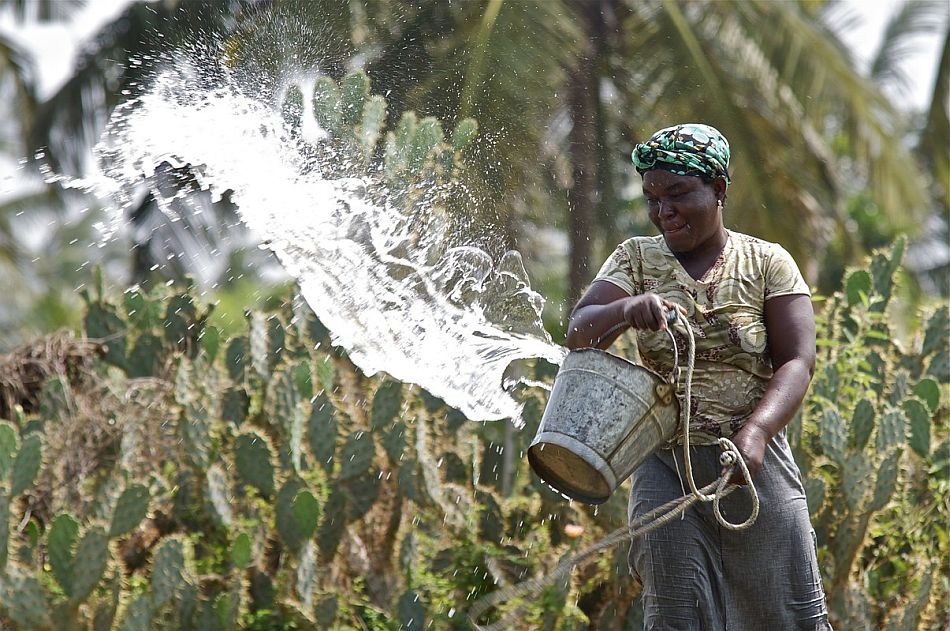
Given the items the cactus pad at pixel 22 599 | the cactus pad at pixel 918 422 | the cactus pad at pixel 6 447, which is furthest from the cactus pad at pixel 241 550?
the cactus pad at pixel 918 422

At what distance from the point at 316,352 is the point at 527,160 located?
179 centimetres

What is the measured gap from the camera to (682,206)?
102 inches

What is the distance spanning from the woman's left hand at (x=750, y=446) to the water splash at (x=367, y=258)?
2105 mm

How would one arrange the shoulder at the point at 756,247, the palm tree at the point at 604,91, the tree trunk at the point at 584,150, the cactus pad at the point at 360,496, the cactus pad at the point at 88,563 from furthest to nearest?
the tree trunk at the point at 584,150 → the palm tree at the point at 604,91 → the cactus pad at the point at 360,496 → the cactus pad at the point at 88,563 → the shoulder at the point at 756,247

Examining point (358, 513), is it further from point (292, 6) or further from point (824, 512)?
point (292, 6)

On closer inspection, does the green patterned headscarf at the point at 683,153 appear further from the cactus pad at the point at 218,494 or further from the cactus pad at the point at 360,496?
the cactus pad at the point at 218,494

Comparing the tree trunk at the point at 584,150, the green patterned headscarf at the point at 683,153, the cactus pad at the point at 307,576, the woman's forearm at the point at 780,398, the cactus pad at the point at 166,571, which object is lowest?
the cactus pad at the point at 307,576

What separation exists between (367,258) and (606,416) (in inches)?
100

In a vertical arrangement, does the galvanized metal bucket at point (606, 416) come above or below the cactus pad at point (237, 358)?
below

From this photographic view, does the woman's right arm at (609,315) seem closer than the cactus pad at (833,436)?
Yes

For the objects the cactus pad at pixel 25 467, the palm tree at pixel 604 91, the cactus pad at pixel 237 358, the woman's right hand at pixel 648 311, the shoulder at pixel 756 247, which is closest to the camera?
the woman's right hand at pixel 648 311

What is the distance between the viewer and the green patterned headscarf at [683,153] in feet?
8.40

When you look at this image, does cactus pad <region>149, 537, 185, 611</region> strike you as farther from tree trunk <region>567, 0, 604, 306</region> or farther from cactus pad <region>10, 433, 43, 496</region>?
tree trunk <region>567, 0, 604, 306</region>

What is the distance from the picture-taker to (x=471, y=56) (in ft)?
23.2
